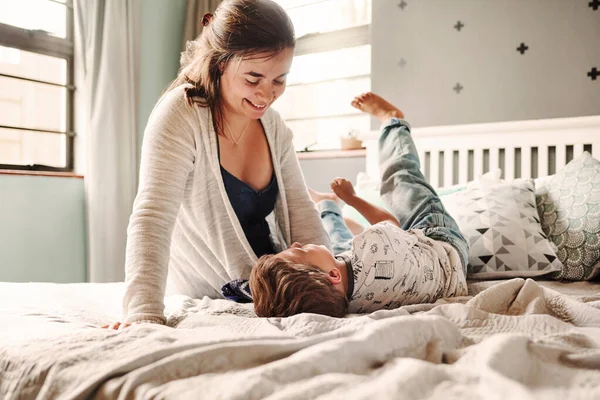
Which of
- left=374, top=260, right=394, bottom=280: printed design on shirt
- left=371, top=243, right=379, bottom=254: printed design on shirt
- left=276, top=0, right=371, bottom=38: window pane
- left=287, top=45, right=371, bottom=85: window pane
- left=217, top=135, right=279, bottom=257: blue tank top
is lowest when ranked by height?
left=374, top=260, right=394, bottom=280: printed design on shirt

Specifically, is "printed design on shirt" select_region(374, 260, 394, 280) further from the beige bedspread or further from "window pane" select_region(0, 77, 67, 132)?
"window pane" select_region(0, 77, 67, 132)

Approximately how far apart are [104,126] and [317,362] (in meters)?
2.66

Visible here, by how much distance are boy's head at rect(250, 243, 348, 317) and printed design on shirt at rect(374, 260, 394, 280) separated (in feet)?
0.32

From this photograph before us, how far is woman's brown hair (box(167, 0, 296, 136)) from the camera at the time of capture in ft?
4.42

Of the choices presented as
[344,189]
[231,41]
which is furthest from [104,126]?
[231,41]

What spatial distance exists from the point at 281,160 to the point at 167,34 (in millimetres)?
2266

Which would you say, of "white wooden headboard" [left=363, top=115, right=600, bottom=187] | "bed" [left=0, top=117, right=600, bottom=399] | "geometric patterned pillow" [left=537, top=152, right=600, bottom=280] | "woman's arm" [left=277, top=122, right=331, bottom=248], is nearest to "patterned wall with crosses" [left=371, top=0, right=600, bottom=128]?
"white wooden headboard" [left=363, top=115, right=600, bottom=187]

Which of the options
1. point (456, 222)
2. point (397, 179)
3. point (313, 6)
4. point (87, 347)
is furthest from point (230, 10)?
point (313, 6)

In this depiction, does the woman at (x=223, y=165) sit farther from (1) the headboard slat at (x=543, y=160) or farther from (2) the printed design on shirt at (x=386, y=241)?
(1) the headboard slat at (x=543, y=160)

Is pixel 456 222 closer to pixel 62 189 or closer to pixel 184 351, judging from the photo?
pixel 184 351

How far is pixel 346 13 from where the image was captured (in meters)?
3.28

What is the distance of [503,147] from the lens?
2.43 m

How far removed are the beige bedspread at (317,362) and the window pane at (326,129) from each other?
247 centimetres

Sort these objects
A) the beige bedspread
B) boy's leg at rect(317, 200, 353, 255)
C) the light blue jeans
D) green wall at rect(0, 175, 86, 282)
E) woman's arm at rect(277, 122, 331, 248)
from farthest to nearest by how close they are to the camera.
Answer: green wall at rect(0, 175, 86, 282) < boy's leg at rect(317, 200, 353, 255) < the light blue jeans < woman's arm at rect(277, 122, 331, 248) < the beige bedspread
